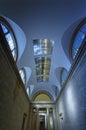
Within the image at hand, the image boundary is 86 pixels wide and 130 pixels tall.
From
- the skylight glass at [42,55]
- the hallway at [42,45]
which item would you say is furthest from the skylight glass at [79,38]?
the skylight glass at [42,55]

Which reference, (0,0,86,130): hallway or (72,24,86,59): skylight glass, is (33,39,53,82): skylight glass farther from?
(72,24,86,59): skylight glass

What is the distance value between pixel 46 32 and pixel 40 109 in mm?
6987

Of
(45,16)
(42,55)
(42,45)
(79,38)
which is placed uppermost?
(42,45)

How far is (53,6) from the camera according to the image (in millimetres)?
3584

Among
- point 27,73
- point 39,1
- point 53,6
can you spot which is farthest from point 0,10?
point 27,73

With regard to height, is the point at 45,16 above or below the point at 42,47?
below

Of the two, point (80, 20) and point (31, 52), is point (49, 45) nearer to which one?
point (31, 52)

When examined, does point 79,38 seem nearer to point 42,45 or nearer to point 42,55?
point 42,45

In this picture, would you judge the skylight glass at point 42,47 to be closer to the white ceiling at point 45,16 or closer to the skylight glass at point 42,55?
the skylight glass at point 42,55

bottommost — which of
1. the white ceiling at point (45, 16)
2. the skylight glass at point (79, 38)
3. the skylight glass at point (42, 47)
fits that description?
the skylight glass at point (79, 38)

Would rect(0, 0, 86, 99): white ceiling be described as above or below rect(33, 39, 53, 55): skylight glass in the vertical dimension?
below

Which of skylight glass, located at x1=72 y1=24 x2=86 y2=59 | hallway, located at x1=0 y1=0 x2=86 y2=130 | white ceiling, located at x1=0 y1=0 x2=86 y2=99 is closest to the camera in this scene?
hallway, located at x1=0 y1=0 x2=86 y2=130

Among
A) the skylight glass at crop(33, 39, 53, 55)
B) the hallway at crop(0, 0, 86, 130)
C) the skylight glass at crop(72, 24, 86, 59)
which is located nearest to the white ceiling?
the hallway at crop(0, 0, 86, 130)

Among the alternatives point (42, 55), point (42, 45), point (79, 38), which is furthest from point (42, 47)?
point (79, 38)
